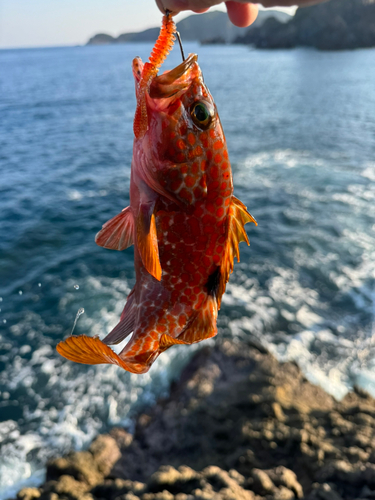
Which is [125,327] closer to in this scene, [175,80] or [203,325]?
[203,325]

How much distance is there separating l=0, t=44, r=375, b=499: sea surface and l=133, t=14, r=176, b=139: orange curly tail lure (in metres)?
8.07

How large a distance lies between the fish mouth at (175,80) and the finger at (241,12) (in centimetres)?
108

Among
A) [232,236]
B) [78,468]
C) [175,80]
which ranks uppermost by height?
[175,80]

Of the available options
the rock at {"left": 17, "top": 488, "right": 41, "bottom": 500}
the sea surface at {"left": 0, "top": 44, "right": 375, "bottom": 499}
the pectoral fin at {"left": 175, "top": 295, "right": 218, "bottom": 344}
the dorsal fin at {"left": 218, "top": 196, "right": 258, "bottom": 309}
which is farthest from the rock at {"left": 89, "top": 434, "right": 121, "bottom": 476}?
the dorsal fin at {"left": 218, "top": 196, "right": 258, "bottom": 309}

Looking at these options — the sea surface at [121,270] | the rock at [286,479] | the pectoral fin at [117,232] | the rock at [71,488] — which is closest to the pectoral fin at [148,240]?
the pectoral fin at [117,232]

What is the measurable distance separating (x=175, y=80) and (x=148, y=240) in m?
0.94

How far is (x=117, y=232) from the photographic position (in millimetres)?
2803

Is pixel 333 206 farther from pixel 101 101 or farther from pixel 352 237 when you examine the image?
pixel 101 101

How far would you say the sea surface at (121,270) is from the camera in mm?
9703

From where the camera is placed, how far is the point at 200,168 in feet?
8.14

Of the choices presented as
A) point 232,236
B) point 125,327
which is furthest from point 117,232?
point 232,236

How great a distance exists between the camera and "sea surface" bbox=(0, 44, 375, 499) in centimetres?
970

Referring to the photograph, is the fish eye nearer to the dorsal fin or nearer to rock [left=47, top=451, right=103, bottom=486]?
the dorsal fin

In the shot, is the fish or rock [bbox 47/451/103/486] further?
rock [bbox 47/451/103/486]
